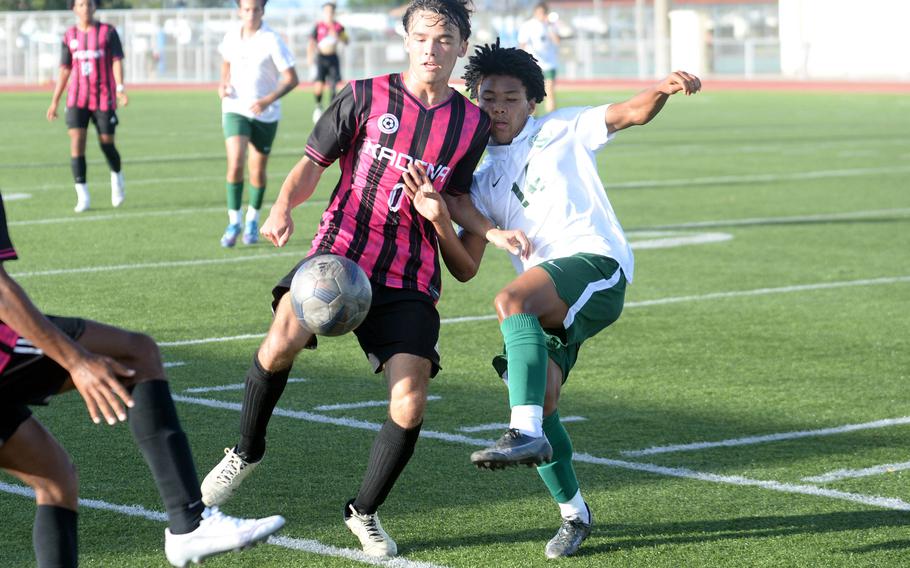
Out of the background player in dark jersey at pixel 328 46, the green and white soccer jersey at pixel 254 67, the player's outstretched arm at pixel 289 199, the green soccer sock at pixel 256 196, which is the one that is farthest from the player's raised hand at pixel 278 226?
the background player in dark jersey at pixel 328 46

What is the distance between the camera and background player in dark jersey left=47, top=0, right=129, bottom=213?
49.8 feet

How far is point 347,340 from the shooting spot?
9125mm

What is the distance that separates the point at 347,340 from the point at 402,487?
3222 millimetres

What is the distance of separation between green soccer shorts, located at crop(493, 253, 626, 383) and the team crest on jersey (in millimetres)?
719

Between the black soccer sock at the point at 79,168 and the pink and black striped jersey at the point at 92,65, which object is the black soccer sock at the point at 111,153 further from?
the pink and black striped jersey at the point at 92,65

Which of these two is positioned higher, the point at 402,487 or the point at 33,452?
the point at 33,452

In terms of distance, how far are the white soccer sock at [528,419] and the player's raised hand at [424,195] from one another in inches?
29.9

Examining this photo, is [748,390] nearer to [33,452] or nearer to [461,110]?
[461,110]

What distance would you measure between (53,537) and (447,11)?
2390 mm

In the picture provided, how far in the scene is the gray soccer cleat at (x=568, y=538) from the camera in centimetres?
515

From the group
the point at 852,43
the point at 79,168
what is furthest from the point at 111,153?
the point at 852,43

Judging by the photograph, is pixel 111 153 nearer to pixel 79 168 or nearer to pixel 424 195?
pixel 79 168

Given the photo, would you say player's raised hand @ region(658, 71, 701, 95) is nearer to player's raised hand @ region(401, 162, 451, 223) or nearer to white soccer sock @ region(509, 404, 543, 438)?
player's raised hand @ region(401, 162, 451, 223)

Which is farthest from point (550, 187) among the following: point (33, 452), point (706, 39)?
point (706, 39)
